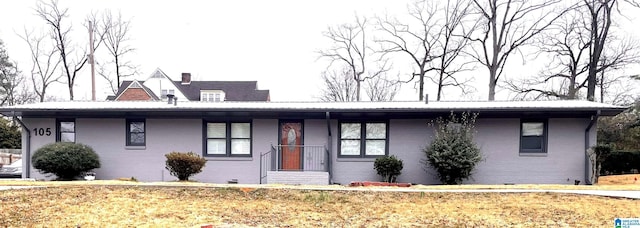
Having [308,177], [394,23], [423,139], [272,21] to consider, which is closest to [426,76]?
[394,23]

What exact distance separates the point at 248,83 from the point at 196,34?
8.13 metres

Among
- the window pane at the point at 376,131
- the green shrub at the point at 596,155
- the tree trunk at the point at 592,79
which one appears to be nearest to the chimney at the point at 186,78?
the window pane at the point at 376,131

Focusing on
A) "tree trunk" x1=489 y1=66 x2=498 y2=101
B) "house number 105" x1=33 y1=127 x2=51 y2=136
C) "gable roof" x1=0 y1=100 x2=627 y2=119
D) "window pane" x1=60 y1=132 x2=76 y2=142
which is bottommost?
"window pane" x1=60 y1=132 x2=76 y2=142

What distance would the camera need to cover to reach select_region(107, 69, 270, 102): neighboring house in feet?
101

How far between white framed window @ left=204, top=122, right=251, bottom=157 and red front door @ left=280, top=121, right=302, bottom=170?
1139mm

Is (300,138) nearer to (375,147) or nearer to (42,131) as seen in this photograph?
(375,147)

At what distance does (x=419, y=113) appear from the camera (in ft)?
39.5

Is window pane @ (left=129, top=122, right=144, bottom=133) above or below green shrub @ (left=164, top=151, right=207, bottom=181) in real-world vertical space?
above

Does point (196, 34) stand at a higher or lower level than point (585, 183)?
higher

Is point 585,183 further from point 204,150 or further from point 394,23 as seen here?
point 394,23

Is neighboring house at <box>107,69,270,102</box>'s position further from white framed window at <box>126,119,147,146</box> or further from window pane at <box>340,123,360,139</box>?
window pane at <box>340,123,360,139</box>

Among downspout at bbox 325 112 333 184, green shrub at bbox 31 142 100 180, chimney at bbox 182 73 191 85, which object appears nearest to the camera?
green shrub at bbox 31 142 100 180

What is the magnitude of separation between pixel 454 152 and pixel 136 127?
9945mm

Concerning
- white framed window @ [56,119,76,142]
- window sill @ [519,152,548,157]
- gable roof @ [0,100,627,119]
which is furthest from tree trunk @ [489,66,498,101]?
white framed window @ [56,119,76,142]
